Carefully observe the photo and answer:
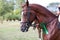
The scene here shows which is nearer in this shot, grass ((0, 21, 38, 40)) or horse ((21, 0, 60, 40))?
horse ((21, 0, 60, 40))

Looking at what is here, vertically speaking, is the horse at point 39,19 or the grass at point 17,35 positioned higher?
the horse at point 39,19

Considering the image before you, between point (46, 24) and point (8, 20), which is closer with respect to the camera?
point (46, 24)

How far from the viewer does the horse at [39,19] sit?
197 inches

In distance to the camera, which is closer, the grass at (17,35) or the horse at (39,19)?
the horse at (39,19)

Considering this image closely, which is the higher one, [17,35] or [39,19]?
[39,19]

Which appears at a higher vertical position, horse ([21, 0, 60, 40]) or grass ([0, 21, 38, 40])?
horse ([21, 0, 60, 40])

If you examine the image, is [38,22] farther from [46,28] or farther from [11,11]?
[11,11]

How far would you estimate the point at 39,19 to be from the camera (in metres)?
5.13

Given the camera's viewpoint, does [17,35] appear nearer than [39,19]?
No

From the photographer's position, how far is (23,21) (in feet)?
16.1

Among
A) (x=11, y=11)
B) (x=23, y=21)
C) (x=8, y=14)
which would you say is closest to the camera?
(x=23, y=21)

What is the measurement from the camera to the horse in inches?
197

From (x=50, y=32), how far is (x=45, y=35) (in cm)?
13

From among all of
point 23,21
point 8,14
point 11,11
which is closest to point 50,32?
point 23,21
